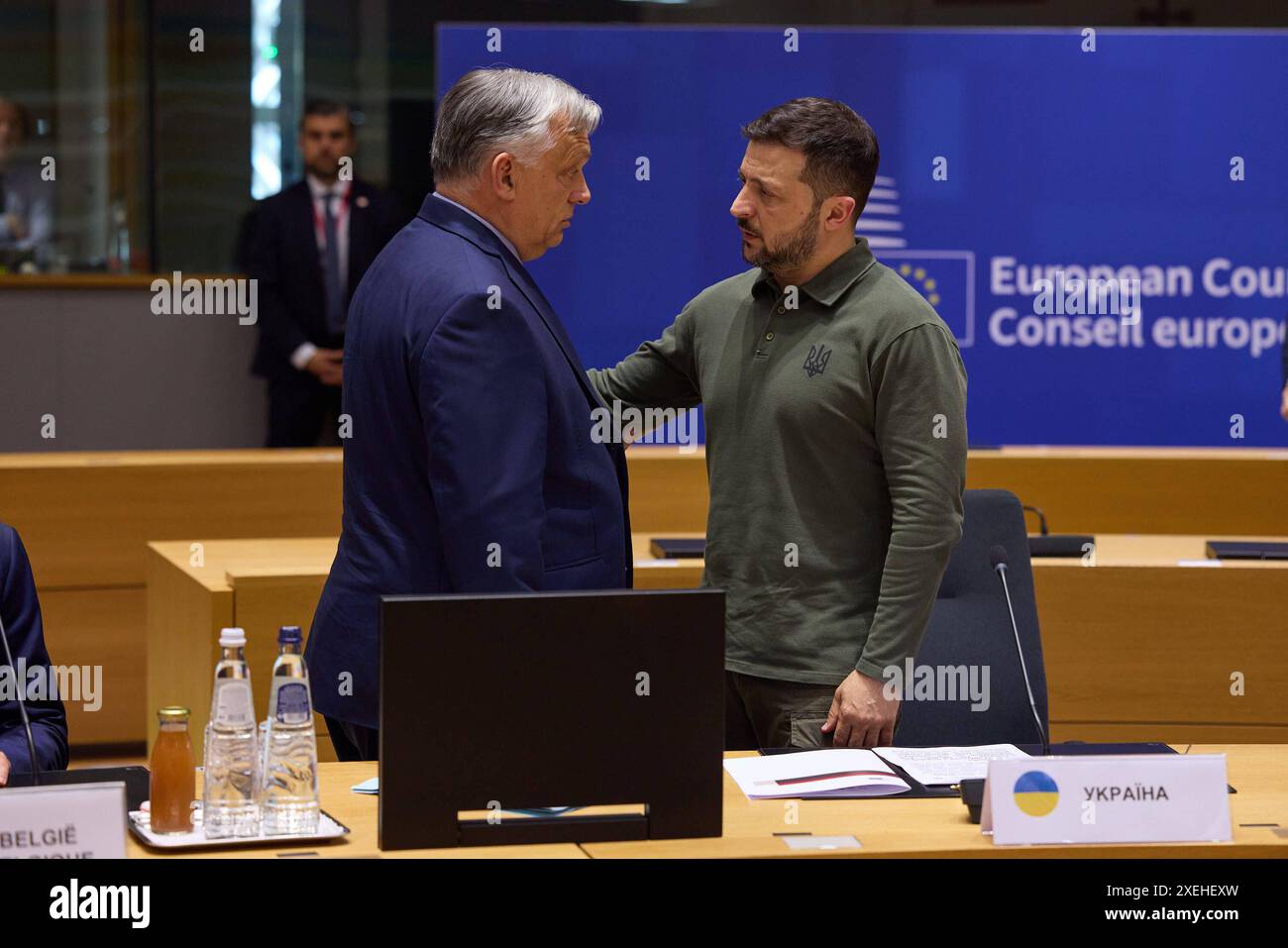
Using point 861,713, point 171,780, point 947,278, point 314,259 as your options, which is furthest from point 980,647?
point 314,259

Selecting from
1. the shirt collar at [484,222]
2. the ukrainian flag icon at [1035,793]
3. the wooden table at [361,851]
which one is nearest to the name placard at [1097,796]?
the ukrainian flag icon at [1035,793]

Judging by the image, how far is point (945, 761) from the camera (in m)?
2.14

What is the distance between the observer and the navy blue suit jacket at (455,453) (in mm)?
2041

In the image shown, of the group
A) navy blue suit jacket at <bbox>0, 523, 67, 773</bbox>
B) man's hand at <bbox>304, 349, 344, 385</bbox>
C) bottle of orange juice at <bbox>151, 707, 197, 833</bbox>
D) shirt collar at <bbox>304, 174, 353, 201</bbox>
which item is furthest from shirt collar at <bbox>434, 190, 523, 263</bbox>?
shirt collar at <bbox>304, 174, 353, 201</bbox>

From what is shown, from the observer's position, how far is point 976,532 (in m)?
2.66

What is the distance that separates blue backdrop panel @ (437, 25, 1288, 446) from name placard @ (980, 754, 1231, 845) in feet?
11.7

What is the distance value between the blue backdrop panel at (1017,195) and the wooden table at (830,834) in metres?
3.38

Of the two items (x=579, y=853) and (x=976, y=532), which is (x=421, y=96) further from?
(x=579, y=853)

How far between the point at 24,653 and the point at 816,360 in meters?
1.14

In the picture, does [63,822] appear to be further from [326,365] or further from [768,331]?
[326,365]

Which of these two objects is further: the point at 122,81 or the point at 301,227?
the point at 122,81

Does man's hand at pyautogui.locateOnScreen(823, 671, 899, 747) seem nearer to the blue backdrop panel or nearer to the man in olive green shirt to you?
the man in olive green shirt

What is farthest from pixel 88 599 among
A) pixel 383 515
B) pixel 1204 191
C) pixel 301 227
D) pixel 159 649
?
pixel 1204 191
